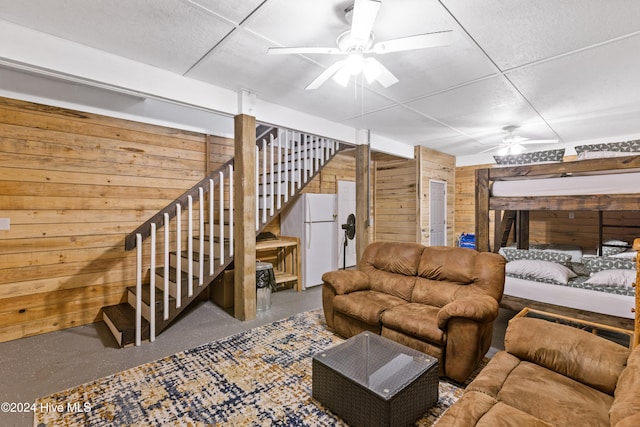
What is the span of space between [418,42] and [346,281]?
7.05ft

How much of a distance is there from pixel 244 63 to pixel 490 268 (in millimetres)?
2833

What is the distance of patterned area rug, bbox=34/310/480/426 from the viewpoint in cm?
181

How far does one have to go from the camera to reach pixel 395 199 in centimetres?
630

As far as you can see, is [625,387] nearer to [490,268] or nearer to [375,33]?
[490,268]

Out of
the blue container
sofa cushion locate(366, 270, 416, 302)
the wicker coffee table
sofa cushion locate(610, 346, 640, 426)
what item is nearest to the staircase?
sofa cushion locate(366, 270, 416, 302)

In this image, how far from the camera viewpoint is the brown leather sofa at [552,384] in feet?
3.96

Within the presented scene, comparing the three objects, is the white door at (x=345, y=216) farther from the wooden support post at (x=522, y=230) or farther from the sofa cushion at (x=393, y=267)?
the wooden support post at (x=522, y=230)

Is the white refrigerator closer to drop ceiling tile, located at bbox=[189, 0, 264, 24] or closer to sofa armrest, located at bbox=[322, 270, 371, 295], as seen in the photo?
sofa armrest, located at bbox=[322, 270, 371, 295]

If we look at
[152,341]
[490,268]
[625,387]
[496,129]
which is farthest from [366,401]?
[496,129]

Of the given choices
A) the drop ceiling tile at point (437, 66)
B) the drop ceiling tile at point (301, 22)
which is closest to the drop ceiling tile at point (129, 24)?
the drop ceiling tile at point (301, 22)

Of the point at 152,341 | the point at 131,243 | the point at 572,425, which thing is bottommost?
the point at 152,341

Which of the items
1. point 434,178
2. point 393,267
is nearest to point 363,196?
point 393,267

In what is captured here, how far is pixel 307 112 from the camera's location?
4.05 meters

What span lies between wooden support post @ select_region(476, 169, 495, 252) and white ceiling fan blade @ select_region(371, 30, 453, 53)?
171 centimetres
